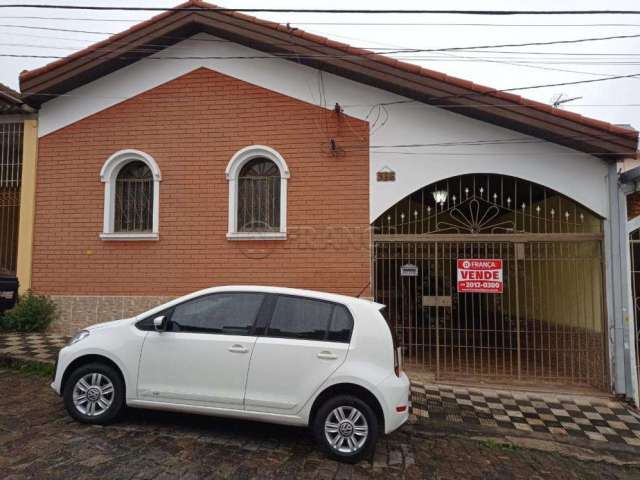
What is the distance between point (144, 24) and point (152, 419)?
6.59m

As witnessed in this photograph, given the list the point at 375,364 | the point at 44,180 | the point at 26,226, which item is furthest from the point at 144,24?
the point at 375,364

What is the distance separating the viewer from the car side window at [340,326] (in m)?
4.07

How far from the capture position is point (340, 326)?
411 centimetres

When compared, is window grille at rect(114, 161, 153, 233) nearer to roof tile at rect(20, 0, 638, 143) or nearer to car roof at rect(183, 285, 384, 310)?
roof tile at rect(20, 0, 638, 143)

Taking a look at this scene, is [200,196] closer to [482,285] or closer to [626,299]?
[482,285]

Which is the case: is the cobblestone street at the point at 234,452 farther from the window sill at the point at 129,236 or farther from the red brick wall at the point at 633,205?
the red brick wall at the point at 633,205

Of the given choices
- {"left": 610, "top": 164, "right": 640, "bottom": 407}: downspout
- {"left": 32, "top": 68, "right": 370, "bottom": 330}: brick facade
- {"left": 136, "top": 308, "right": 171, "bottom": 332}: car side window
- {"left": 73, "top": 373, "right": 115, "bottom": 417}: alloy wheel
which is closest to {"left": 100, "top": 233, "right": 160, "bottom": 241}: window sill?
{"left": 32, "top": 68, "right": 370, "bottom": 330}: brick facade

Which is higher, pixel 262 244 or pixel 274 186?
pixel 274 186

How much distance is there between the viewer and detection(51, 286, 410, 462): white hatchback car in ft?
12.9

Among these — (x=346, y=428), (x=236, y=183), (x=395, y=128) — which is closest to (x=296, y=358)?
(x=346, y=428)

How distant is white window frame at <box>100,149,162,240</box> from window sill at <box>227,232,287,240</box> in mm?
1418

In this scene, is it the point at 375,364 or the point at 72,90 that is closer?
the point at 375,364

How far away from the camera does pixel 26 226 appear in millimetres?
8031

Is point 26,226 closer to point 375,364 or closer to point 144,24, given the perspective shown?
point 144,24
